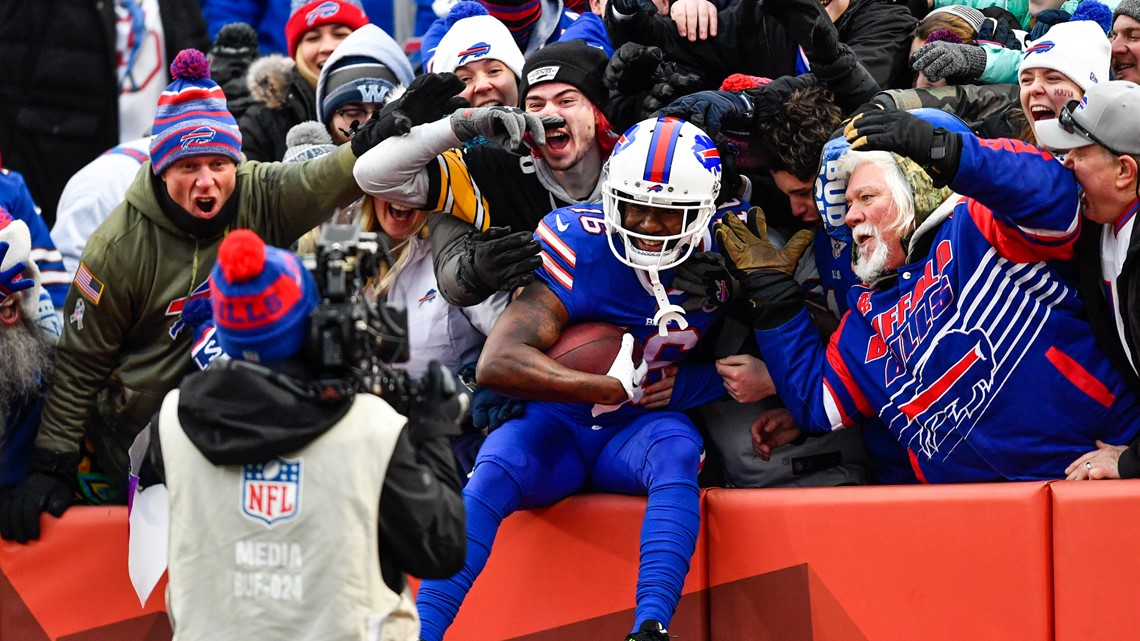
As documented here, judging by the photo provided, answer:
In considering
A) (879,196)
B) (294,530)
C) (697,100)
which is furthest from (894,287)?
(294,530)

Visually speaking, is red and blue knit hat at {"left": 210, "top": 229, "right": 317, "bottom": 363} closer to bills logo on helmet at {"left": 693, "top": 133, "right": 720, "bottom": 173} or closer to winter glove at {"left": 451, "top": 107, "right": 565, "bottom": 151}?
winter glove at {"left": 451, "top": 107, "right": 565, "bottom": 151}

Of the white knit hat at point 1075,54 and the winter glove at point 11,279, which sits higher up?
the white knit hat at point 1075,54

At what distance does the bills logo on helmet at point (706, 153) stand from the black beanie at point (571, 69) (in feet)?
2.16

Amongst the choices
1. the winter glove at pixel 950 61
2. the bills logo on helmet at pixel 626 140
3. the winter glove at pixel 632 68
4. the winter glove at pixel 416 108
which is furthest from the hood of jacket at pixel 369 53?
the winter glove at pixel 950 61

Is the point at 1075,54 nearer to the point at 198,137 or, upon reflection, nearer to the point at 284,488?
the point at 284,488

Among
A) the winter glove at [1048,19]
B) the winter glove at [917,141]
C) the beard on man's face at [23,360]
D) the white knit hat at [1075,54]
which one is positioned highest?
the white knit hat at [1075,54]

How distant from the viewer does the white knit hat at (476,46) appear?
5.84 m

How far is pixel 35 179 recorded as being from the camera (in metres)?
7.58

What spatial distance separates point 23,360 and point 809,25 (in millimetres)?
2975

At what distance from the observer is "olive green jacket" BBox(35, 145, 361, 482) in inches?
209

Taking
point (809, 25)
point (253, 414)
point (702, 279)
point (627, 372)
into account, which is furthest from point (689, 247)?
point (253, 414)

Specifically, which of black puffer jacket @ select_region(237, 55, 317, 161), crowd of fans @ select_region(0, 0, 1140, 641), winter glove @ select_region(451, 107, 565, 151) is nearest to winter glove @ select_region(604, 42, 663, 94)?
crowd of fans @ select_region(0, 0, 1140, 641)

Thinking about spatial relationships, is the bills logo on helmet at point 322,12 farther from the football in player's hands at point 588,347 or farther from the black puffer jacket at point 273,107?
the football in player's hands at point 588,347

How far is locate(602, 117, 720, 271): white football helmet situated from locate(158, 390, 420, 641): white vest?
1.53 meters
